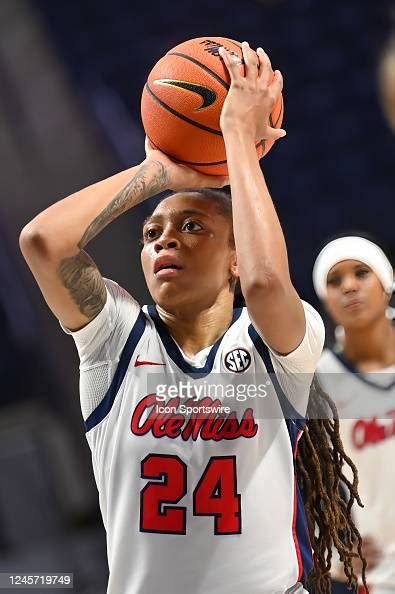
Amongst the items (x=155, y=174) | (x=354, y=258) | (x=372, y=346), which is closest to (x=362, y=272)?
(x=354, y=258)

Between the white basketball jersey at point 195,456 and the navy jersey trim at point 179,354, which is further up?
the navy jersey trim at point 179,354

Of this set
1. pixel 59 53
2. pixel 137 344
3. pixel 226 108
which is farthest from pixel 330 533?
pixel 59 53

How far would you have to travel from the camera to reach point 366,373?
7.04ft

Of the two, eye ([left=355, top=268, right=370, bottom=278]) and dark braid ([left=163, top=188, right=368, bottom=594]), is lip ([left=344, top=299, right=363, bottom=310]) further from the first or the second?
dark braid ([left=163, top=188, right=368, bottom=594])

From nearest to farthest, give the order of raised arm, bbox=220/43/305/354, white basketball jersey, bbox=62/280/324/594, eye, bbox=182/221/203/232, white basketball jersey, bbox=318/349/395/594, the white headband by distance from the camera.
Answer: raised arm, bbox=220/43/305/354 → white basketball jersey, bbox=62/280/324/594 → eye, bbox=182/221/203/232 → white basketball jersey, bbox=318/349/395/594 → the white headband

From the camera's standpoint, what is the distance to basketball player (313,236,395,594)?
2033 mm

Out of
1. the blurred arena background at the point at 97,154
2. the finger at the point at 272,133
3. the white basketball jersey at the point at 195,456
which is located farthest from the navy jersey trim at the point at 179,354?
the blurred arena background at the point at 97,154

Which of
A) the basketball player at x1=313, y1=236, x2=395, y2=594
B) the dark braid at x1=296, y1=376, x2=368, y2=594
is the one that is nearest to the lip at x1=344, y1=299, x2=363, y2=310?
the basketball player at x1=313, y1=236, x2=395, y2=594

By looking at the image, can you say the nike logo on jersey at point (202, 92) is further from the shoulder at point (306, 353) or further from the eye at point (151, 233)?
the shoulder at point (306, 353)

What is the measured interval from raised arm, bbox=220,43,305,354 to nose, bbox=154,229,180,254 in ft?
0.65

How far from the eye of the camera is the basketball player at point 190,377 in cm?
122

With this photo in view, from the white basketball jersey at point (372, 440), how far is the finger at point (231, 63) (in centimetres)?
92

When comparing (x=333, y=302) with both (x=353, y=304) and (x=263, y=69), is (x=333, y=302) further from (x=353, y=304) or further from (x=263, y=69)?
(x=263, y=69)

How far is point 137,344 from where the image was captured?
1.34 m
